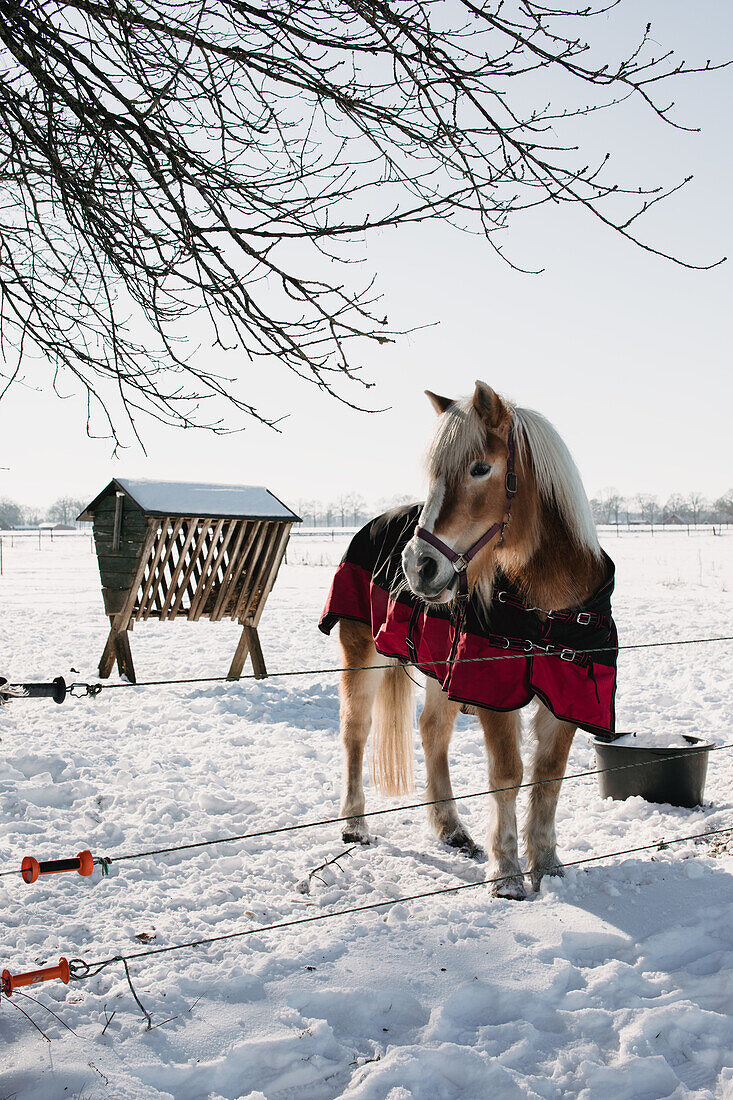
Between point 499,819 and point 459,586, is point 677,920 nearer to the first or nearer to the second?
point 499,819

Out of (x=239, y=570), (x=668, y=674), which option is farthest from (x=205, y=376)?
(x=668, y=674)

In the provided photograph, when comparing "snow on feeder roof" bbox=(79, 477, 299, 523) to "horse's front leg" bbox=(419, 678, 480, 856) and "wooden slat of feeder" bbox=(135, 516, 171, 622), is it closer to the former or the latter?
"wooden slat of feeder" bbox=(135, 516, 171, 622)

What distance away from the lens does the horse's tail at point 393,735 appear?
13.8 ft

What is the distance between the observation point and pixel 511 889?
3.09 m

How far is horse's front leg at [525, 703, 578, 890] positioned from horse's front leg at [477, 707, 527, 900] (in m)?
0.11

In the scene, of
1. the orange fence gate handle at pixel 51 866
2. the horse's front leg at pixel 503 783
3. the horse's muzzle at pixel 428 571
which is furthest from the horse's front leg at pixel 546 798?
the orange fence gate handle at pixel 51 866

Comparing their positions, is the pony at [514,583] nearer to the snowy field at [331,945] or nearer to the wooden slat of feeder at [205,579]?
the snowy field at [331,945]

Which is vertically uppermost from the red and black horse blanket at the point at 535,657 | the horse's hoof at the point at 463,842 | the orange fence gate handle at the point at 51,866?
the red and black horse blanket at the point at 535,657

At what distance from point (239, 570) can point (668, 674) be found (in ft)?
14.4

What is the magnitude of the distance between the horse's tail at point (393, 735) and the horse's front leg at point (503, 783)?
99 centimetres

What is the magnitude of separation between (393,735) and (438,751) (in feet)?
0.86

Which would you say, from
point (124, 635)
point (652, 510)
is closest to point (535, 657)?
point (124, 635)

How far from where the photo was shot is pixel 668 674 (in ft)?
24.8

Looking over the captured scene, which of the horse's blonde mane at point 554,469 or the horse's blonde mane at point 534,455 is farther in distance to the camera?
the horse's blonde mane at point 554,469
